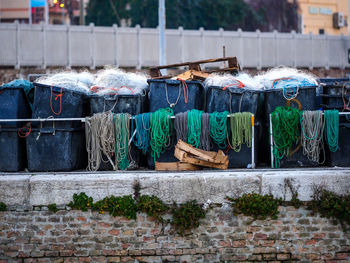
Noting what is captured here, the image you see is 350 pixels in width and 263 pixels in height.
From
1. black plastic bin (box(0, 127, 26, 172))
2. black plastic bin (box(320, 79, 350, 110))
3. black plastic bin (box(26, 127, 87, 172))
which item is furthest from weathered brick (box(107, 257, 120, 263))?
black plastic bin (box(320, 79, 350, 110))

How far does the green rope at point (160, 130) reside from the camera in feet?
22.9

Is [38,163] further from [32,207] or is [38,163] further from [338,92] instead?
[338,92]

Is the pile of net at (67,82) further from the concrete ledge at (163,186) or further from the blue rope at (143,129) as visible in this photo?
the concrete ledge at (163,186)

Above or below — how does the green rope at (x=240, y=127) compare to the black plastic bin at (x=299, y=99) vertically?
below

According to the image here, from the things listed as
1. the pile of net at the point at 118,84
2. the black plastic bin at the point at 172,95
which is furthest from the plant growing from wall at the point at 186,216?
the pile of net at the point at 118,84

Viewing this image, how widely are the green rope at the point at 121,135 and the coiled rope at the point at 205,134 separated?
123 centimetres

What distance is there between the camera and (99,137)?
705cm

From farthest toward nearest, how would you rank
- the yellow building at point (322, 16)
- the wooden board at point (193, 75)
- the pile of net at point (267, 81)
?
the yellow building at point (322, 16)
the wooden board at point (193, 75)
the pile of net at point (267, 81)

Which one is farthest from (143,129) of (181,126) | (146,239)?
(146,239)

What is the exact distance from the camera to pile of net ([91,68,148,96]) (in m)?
7.61

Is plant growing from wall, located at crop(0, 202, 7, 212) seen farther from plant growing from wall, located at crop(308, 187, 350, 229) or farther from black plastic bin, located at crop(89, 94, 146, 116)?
plant growing from wall, located at crop(308, 187, 350, 229)

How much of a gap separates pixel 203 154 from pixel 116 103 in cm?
182

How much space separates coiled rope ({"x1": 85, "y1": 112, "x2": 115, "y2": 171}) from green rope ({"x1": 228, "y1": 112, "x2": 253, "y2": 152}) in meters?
1.98

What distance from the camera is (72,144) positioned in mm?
7125
